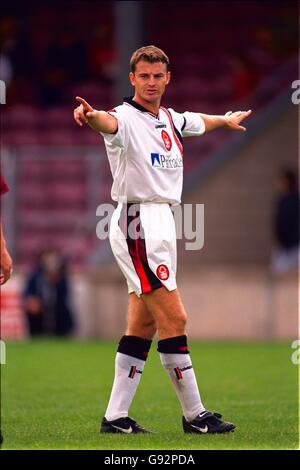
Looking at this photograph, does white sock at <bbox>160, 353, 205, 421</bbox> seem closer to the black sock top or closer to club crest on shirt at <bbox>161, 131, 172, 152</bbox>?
the black sock top

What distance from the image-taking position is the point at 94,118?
22.4 feet

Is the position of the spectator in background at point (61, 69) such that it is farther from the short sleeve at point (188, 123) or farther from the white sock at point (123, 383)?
the white sock at point (123, 383)

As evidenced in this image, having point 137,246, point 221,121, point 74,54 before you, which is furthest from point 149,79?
point 74,54

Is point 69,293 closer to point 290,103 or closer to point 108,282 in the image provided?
point 108,282

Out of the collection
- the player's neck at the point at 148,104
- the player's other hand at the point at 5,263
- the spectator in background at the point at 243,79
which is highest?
the spectator in background at the point at 243,79

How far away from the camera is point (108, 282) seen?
61.5 ft

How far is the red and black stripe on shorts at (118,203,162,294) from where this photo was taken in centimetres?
733

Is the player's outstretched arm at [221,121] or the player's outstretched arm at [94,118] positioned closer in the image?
the player's outstretched arm at [94,118]

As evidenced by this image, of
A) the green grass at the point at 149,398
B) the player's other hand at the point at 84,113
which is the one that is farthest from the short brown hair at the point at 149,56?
the green grass at the point at 149,398

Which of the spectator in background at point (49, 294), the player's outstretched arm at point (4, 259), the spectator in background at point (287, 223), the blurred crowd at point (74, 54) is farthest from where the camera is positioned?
the blurred crowd at point (74, 54)

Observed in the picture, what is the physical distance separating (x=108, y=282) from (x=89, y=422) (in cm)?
1051

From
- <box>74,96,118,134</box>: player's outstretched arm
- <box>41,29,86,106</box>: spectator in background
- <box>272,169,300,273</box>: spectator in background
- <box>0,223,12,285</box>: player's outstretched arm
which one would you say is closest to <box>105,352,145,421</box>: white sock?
<box>0,223,12,285</box>: player's outstretched arm

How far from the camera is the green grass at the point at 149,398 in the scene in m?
7.17

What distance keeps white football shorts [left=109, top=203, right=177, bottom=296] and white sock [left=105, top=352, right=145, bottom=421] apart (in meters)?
0.45
